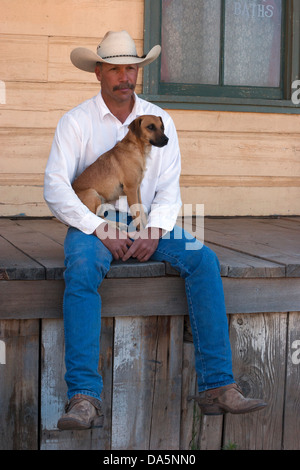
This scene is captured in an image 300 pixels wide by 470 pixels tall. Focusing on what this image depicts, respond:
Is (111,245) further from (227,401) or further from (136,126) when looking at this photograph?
(227,401)

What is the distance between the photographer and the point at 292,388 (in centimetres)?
350

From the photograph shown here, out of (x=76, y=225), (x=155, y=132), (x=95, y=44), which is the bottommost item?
(x=76, y=225)

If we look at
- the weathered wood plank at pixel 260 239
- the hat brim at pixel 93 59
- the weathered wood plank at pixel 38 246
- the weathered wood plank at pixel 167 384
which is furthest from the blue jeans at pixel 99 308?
the hat brim at pixel 93 59

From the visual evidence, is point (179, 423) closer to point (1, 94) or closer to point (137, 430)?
point (137, 430)

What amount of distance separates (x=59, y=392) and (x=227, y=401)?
809 mm

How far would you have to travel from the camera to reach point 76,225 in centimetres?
318

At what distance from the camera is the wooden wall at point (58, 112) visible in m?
4.93

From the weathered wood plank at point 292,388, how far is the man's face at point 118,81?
1.43m

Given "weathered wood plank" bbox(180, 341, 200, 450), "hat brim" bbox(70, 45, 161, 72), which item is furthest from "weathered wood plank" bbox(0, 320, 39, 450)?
"hat brim" bbox(70, 45, 161, 72)

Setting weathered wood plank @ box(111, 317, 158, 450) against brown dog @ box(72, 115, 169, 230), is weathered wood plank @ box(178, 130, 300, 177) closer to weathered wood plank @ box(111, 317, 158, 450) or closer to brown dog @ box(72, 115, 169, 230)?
brown dog @ box(72, 115, 169, 230)

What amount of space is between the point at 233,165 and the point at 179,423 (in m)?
2.55

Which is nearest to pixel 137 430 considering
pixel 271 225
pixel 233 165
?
pixel 271 225

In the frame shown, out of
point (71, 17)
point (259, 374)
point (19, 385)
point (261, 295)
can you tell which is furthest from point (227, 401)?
point (71, 17)

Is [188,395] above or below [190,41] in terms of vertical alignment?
below
